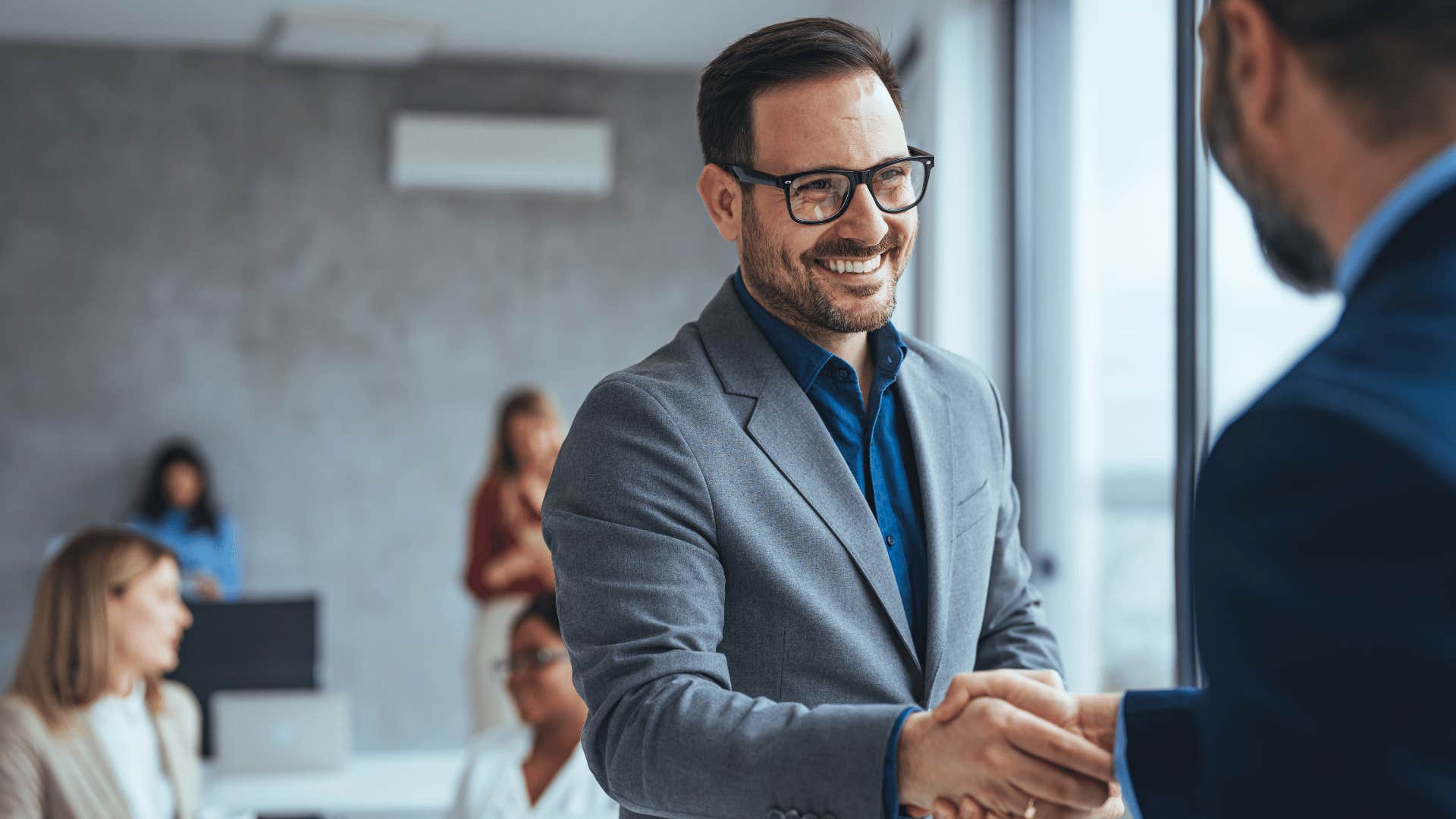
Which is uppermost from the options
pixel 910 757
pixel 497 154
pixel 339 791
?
pixel 497 154

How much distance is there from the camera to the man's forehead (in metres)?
1.22

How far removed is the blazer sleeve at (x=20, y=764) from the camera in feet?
8.55

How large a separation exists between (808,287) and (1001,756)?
45cm

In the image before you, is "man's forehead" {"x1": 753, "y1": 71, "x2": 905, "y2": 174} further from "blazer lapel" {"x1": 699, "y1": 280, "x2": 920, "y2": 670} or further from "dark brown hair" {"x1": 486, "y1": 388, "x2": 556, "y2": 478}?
"dark brown hair" {"x1": 486, "y1": 388, "x2": 556, "y2": 478}

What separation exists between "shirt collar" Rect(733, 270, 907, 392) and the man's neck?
58 centimetres

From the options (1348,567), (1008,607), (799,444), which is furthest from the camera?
(1008,607)

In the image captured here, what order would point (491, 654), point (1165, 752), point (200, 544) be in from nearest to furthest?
1. point (1165, 752)
2. point (491, 654)
3. point (200, 544)

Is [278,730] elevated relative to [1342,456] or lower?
lower

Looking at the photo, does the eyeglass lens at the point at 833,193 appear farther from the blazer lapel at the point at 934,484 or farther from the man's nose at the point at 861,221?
the blazer lapel at the point at 934,484

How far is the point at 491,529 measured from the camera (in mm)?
4523

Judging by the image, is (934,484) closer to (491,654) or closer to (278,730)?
(278,730)

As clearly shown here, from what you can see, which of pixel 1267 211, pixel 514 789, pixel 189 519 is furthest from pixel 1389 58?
pixel 189 519

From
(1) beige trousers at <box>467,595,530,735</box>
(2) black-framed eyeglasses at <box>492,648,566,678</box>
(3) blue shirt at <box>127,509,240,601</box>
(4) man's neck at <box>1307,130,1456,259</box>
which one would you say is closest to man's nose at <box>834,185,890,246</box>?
(4) man's neck at <box>1307,130,1456,259</box>

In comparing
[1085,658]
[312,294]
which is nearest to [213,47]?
[312,294]
